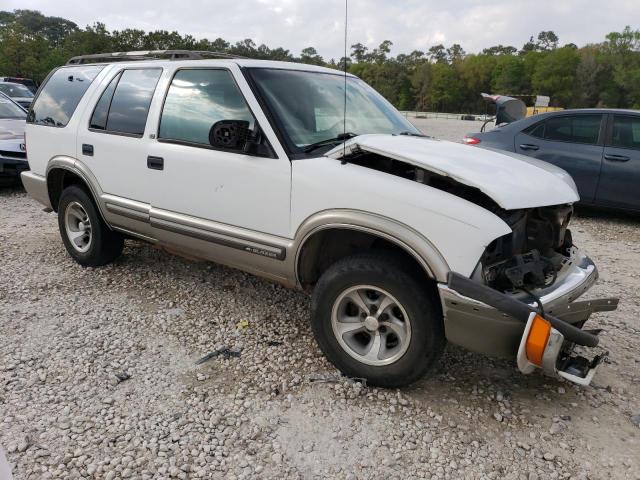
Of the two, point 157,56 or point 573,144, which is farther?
point 573,144

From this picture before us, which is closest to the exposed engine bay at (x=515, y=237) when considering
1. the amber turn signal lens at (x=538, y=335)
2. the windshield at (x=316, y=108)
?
the amber turn signal lens at (x=538, y=335)

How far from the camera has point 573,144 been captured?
23.2 ft

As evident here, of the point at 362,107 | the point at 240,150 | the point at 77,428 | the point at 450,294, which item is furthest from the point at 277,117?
the point at 77,428

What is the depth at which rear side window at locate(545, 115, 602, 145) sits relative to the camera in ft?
23.0

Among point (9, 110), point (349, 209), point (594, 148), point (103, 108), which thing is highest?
point (103, 108)

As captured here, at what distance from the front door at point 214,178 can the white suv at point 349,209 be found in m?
0.01

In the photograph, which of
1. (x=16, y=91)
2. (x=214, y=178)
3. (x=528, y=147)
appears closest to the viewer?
(x=214, y=178)

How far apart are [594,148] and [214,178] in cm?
571

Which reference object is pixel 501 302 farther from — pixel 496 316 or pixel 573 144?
pixel 573 144

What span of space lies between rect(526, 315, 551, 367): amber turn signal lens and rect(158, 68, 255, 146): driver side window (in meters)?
2.05

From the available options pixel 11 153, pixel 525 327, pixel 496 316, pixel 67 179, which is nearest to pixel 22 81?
pixel 11 153

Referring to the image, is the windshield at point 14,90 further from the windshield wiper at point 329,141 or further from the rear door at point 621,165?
the rear door at point 621,165

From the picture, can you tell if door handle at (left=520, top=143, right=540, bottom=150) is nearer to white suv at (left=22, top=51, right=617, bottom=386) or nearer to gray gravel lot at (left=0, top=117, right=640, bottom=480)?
gray gravel lot at (left=0, top=117, right=640, bottom=480)

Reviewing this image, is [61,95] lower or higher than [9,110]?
higher
